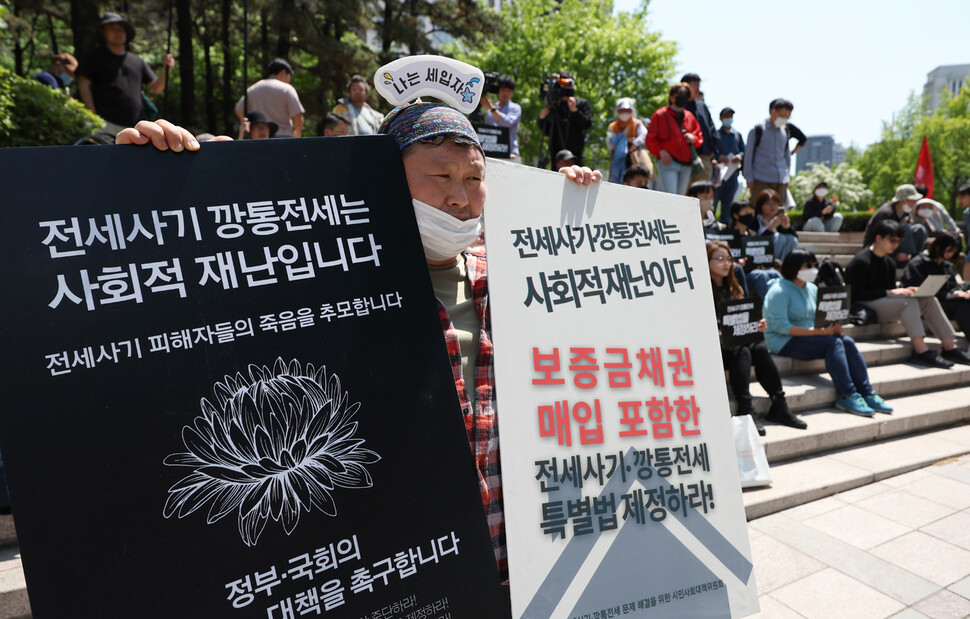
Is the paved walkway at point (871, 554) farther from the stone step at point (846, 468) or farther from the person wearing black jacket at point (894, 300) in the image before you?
the person wearing black jacket at point (894, 300)

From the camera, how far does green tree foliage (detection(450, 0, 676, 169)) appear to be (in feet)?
76.7

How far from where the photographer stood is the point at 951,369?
700 cm

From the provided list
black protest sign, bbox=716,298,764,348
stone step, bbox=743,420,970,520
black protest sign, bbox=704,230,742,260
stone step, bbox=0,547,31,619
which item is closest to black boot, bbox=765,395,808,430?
stone step, bbox=743,420,970,520

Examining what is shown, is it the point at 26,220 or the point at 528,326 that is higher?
the point at 26,220

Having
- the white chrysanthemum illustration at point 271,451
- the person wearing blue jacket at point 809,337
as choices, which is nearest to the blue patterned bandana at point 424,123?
the white chrysanthemum illustration at point 271,451

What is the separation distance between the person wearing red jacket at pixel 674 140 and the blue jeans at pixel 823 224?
5.83 meters

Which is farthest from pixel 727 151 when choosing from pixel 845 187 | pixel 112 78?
pixel 845 187

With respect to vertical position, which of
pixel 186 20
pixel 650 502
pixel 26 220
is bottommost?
pixel 650 502

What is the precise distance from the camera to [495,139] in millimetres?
8188

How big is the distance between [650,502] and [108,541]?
1.21 metres

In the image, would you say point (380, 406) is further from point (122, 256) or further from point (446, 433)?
point (122, 256)

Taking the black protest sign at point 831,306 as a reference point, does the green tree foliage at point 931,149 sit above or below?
above

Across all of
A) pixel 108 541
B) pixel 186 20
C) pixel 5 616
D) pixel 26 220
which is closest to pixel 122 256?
pixel 26 220

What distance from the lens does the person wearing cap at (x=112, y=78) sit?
656 cm
